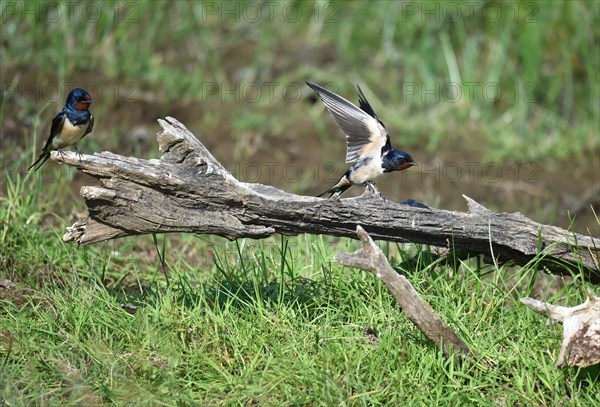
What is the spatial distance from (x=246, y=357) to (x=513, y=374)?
109 centimetres

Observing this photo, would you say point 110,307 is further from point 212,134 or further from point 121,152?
point 212,134

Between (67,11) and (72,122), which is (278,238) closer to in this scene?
(72,122)

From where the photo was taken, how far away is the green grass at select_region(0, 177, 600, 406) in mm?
3596

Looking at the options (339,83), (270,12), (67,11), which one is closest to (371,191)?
(339,83)

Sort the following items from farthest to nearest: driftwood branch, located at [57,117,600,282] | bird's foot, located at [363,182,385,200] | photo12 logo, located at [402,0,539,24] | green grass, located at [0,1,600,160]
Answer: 1. photo12 logo, located at [402,0,539,24]
2. green grass, located at [0,1,600,160]
3. bird's foot, located at [363,182,385,200]
4. driftwood branch, located at [57,117,600,282]

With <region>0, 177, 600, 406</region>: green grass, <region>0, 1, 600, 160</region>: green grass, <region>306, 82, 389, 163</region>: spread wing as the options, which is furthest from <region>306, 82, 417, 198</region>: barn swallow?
<region>0, 1, 600, 160</region>: green grass

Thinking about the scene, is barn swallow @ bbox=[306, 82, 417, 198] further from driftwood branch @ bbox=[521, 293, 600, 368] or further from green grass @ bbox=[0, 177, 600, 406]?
driftwood branch @ bbox=[521, 293, 600, 368]

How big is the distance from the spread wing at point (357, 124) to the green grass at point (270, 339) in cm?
53

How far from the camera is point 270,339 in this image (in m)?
3.86

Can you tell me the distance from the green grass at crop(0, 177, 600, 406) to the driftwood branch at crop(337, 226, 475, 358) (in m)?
0.08

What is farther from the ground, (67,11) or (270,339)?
(67,11)

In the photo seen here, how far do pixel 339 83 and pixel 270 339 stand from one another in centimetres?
467

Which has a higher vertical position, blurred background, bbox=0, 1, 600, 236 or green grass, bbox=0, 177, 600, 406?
blurred background, bbox=0, 1, 600, 236

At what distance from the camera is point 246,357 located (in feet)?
12.5
